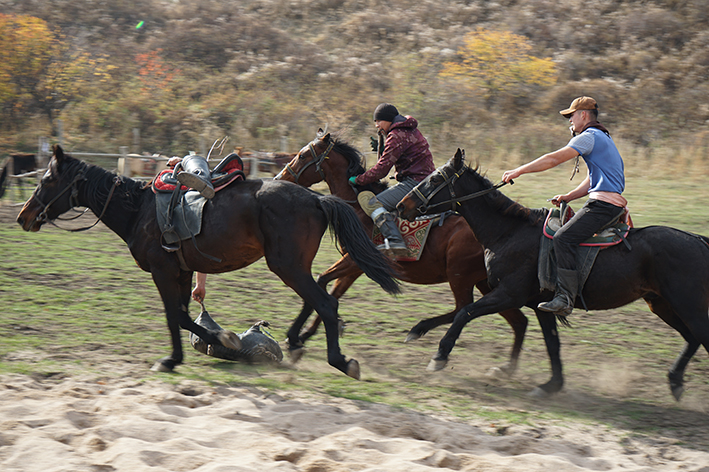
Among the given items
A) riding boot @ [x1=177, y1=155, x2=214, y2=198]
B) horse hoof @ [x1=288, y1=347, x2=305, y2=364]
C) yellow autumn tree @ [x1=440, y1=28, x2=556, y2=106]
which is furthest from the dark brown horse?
yellow autumn tree @ [x1=440, y1=28, x2=556, y2=106]

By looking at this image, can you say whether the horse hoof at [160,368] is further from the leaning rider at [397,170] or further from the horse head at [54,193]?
the leaning rider at [397,170]

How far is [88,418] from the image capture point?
13.7ft

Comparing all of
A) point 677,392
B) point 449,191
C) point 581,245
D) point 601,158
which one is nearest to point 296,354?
point 449,191

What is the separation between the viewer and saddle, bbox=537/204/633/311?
5133mm

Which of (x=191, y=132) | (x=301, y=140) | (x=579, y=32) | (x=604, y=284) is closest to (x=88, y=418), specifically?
(x=604, y=284)

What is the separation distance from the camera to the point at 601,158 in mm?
5090

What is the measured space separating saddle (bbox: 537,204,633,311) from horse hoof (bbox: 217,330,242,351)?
2.59 metres

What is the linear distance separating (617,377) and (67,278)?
6.58m

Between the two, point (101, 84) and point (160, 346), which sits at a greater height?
point (101, 84)

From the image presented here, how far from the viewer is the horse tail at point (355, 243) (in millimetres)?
5461

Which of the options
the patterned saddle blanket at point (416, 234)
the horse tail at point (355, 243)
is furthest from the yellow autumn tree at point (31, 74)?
the horse tail at point (355, 243)

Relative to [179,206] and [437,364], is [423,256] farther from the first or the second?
[179,206]

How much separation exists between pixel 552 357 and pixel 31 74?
24237mm

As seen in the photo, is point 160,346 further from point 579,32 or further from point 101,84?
point 579,32
